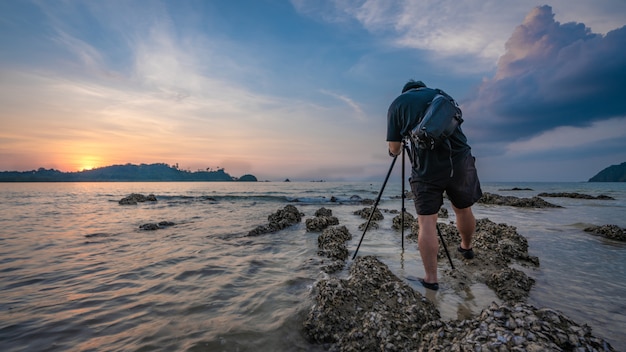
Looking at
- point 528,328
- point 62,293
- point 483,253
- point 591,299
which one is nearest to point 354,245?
point 483,253

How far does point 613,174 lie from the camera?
440 ft

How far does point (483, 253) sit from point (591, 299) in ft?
6.24

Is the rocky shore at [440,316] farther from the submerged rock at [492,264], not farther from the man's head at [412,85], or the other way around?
the man's head at [412,85]

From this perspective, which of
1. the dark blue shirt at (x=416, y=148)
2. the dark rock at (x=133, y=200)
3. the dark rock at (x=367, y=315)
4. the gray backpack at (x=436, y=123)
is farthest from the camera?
the dark rock at (x=133, y=200)

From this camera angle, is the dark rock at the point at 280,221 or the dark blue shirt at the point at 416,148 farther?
the dark rock at the point at 280,221

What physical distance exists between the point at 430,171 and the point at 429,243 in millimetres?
1014

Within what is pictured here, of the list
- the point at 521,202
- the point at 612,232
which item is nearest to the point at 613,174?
the point at 521,202

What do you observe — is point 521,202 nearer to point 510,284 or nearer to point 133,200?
point 510,284

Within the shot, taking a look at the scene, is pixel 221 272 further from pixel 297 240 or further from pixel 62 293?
pixel 297 240

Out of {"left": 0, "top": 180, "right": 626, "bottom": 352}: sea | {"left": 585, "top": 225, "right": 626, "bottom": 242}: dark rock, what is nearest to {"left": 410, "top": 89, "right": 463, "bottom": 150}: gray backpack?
{"left": 0, "top": 180, "right": 626, "bottom": 352}: sea

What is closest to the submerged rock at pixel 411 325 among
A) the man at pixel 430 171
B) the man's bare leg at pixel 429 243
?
the man's bare leg at pixel 429 243

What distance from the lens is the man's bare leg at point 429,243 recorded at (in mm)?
3789

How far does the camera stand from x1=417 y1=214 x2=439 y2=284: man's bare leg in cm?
379

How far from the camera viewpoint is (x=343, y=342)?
2.67m
